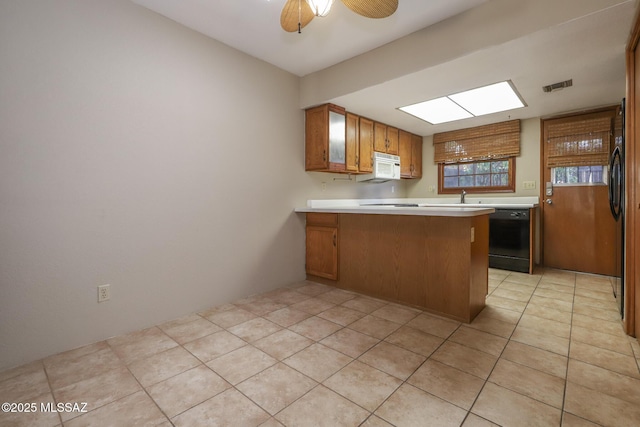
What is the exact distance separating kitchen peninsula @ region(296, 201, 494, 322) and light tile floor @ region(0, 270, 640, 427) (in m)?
0.21

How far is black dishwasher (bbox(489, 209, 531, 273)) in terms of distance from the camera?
12.2ft

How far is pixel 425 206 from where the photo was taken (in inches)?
178

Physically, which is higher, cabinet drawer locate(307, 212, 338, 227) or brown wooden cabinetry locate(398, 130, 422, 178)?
brown wooden cabinetry locate(398, 130, 422, 178)

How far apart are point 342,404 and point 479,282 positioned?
1.71 metres

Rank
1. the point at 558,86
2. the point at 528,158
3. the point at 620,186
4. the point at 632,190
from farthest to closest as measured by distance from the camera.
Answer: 1. the point at 528,158
2. the point at 558,86
3. the point at 620,186
4. the point at 632,190

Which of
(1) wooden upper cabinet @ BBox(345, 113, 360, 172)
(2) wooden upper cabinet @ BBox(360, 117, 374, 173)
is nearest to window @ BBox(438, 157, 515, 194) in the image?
(2) wooden upper cabinet @ BBox(360, 117, 374, 173)

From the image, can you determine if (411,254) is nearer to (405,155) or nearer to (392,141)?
(392,141)

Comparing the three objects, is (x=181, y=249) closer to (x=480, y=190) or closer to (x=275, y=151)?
(x=275, y=151)

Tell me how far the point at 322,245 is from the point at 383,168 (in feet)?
5.16

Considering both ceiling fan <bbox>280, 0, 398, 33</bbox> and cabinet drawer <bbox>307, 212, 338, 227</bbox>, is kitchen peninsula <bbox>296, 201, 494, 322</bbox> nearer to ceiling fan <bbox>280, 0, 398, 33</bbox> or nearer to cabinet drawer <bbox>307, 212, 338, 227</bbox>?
cabinet drawer <bbox>307, 212, 338, 227</bbox>

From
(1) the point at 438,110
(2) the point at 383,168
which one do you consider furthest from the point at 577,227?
(2) the point at 383,168

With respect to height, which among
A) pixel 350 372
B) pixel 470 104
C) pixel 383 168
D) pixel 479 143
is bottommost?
pixel 350 372

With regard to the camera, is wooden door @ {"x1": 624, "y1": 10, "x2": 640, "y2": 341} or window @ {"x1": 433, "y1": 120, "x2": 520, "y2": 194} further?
window @ {"x1": 433, "y1": 120, "x2": 520, "y2": 194}

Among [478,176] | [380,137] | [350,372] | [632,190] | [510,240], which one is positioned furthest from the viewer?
[478,176]
